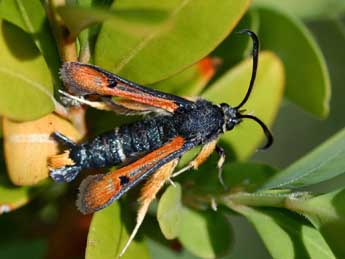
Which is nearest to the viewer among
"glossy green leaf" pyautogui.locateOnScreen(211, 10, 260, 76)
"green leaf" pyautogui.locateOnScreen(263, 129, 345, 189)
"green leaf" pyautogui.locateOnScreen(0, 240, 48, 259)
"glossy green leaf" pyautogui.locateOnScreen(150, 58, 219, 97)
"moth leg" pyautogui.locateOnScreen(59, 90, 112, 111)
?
"green leaf" pyautogui.locateOnScreen(263, 129, 345, 189)

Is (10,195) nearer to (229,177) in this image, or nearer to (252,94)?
(229,177)

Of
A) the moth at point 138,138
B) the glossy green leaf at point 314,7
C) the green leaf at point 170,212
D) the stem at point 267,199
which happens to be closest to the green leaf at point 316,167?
the stem at point 267,199

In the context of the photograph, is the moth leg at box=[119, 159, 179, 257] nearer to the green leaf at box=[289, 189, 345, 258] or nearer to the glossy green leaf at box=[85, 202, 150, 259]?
the glossy green leaf at box=[85, 202, 150, 259]

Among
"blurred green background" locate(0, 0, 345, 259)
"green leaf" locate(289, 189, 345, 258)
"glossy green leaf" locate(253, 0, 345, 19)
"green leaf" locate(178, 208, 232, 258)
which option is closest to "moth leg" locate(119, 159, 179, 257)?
"green leaf" locate(178, 208, 232, 258)

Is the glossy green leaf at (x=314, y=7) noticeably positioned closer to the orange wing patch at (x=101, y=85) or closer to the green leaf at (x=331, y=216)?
the orange wing patch at (x=101, y=85)

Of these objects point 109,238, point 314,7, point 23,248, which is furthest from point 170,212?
point 314,7

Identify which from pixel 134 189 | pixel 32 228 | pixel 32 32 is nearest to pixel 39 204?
pixel 32 228
